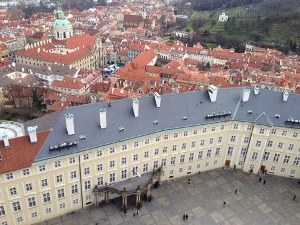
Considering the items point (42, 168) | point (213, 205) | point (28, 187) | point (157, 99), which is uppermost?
point (157, 99)

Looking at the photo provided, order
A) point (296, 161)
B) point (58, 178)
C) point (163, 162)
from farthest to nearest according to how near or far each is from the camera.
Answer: point (296, 161) < point (163, 162) < point (58, 178)

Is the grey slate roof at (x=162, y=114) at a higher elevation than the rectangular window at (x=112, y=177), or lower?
higher


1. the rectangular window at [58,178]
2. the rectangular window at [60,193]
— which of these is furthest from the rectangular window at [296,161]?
the rectangular window at [58,178]

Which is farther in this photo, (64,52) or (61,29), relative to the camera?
(61,29)

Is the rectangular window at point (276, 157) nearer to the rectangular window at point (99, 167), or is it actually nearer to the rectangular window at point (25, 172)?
the rectangular window at point (99, 167)

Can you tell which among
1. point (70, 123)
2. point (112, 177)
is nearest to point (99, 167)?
point (112, 177)

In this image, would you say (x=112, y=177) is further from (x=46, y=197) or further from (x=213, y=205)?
(x=213, y=205)

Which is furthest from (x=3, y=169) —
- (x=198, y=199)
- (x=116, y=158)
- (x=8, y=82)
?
(x=8, y=82)

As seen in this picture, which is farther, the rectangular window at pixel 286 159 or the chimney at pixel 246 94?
the rectangular window at pixel 286 159
